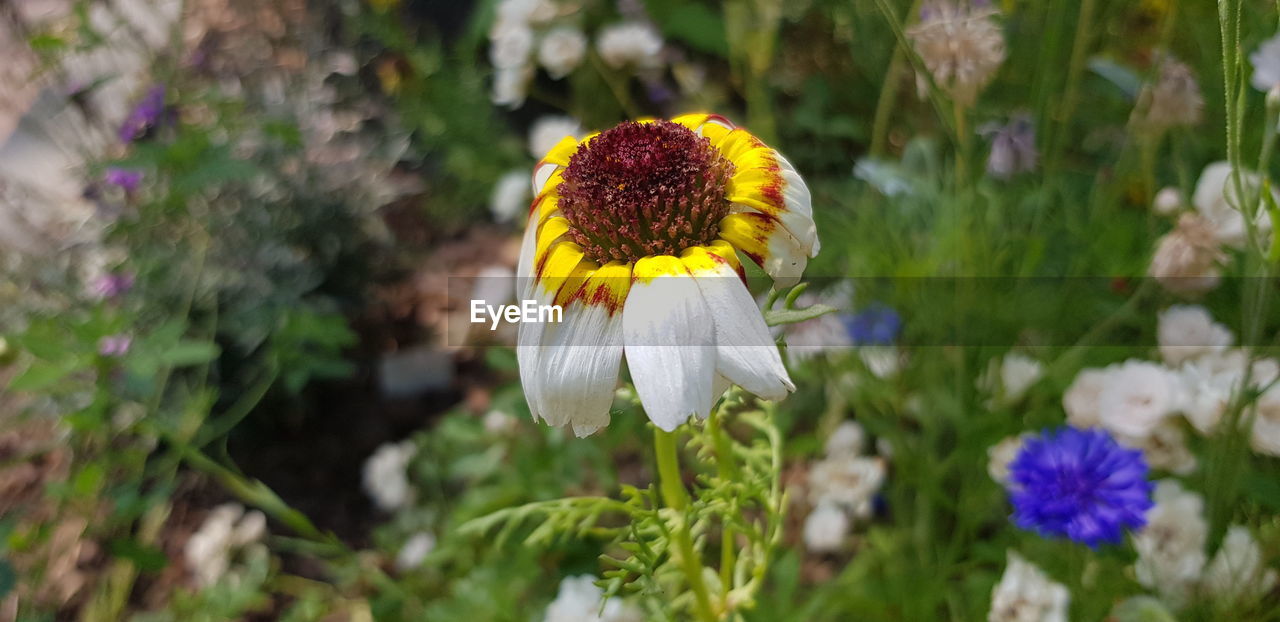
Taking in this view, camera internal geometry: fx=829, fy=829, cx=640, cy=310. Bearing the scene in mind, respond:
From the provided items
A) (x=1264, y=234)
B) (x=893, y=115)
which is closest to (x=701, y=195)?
(x=1264, y=234)

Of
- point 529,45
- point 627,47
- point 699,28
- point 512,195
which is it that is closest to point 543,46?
point 529,45

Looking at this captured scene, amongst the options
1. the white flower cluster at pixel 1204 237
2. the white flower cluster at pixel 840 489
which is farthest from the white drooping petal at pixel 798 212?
the white flower cluster at pixel 840 489

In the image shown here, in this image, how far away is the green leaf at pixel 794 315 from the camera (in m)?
0.52

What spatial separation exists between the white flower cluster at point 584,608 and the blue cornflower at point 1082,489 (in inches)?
15.7

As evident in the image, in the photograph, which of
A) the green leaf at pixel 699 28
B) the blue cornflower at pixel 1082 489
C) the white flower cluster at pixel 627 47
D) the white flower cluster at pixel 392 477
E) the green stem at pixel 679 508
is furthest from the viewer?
the green leaf at pixel 699 28

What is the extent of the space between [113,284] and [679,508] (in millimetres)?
1297

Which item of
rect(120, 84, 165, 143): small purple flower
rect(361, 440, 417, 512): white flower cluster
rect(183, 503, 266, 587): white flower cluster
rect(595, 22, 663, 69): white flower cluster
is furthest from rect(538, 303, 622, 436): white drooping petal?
rect(120, 84, 165, 143): small purple flower

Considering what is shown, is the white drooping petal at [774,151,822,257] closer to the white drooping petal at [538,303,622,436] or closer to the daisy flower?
the daisy flower

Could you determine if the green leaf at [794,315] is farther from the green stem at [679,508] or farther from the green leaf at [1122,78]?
the green leaf at [1122,78]

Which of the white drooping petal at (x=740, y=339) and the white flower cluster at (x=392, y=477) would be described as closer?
the white drooping petal at (x=740, y=339)

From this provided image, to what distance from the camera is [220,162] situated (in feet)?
4.41

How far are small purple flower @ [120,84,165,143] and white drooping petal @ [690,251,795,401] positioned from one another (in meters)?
1.45

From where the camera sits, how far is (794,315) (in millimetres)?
539

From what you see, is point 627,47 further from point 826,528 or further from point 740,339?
point 740,339
